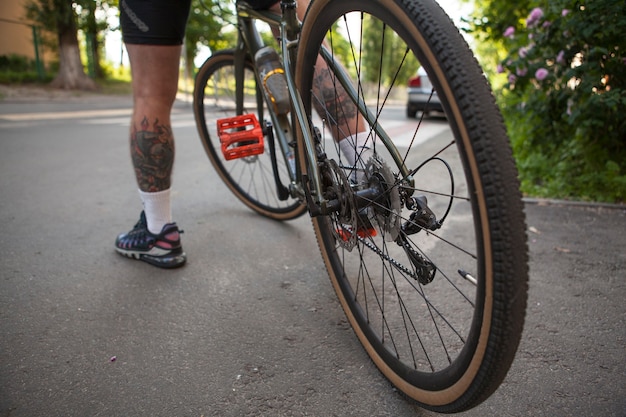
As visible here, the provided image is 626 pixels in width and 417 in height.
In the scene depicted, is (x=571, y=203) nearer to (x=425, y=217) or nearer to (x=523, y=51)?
(x=523, y=51)

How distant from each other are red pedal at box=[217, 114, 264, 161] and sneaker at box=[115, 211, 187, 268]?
45 centimetres

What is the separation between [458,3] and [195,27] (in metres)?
13.2

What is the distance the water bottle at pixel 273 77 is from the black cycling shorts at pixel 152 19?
19 centimetres

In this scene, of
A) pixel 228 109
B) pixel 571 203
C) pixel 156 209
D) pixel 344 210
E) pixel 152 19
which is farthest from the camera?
pixel 571 203

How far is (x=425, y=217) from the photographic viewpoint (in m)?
1.29

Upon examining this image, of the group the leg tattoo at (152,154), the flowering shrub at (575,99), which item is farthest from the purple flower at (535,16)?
the leg tattoo at (152,154)

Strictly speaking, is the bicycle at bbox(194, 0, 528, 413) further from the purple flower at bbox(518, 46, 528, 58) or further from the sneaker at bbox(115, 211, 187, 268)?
the purple flower at bbox(518, 46, 528, 58)

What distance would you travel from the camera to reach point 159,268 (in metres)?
2.18

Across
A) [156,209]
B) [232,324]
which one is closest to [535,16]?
[156,209]

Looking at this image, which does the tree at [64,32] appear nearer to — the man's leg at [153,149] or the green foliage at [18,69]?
the green foliage at [18,69]

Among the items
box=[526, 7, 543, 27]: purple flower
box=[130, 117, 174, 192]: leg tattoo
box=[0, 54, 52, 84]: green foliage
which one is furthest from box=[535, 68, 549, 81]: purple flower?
box=[0, 54, 52, 84]: green foliage

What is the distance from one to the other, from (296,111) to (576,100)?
2386 millimetres

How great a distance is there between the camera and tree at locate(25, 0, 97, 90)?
14289 millimetres

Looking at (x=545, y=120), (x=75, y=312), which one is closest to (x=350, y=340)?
(x=75, y=312)
